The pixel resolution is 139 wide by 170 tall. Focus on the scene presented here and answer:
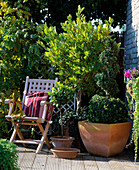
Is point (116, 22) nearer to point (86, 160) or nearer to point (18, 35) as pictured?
point (18, 35)

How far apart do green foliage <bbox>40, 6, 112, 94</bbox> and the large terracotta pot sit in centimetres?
80

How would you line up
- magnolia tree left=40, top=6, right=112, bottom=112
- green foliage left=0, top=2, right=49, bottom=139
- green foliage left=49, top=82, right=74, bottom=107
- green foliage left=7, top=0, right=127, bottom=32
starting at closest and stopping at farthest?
green foliage left=49, top=82, right=74, bottom=107 < magnolia tree left=40, top=6, right=112, bottom=112 < green foliage left=0, top=2, right=49, bottom=139 < green foliage left=7, top=0, right=127, bottom=32

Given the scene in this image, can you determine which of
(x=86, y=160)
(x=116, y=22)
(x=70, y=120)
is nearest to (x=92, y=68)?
(x=70, y=120)

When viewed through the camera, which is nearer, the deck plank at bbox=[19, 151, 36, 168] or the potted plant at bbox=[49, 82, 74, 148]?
the deck plank at bbox=[19, 151, 36, 168]

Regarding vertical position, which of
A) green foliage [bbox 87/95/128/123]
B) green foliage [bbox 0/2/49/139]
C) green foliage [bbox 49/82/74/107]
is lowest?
green foliage [bbox 87/95/128/123]

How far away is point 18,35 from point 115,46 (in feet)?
5.69

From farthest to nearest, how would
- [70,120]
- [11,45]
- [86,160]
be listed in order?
[11,45] → [70,120] → [86,160]

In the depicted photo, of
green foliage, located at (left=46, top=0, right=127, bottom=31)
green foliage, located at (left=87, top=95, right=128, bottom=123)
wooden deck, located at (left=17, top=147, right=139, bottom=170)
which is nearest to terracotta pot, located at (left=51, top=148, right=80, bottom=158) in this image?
wooden deck, located at (left=17, top=147, right=139, bottom=170)

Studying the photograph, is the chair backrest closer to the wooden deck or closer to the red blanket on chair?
the red blanket on chair

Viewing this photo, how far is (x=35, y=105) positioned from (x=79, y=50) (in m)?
1.09

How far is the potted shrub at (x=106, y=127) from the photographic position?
13.6 ft

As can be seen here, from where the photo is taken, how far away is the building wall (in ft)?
15.9

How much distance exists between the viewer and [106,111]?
419 cm

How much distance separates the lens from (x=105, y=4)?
19.8 ft
